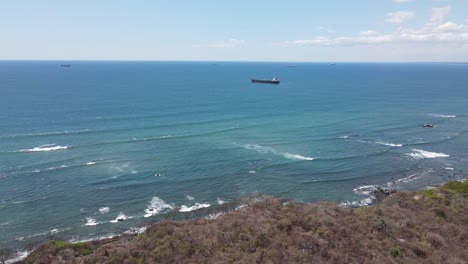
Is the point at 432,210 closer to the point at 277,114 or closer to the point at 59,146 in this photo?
the point at 59,146

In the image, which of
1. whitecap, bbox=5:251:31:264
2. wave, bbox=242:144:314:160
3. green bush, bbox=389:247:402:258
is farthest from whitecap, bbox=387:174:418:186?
whitecap, bbox=5:251:31:264

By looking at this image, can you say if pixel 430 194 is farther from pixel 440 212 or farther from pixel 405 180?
pixel 405 180

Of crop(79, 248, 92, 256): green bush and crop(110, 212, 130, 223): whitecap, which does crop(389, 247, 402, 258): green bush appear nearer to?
crop(79, 248, 92, 256): green bush

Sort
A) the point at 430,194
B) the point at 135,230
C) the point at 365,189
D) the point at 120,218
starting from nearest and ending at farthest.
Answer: the point at 135,230, the point at 120,218, the point at 430,194, the point at 365,189

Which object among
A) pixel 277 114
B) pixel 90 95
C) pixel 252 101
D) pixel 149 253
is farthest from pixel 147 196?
pixel 90 95

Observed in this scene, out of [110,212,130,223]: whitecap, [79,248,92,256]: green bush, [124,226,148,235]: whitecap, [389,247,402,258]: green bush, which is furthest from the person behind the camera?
[110,212,130,223]: whitecap

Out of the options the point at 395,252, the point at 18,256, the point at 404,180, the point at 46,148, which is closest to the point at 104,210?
the point at 18,256
